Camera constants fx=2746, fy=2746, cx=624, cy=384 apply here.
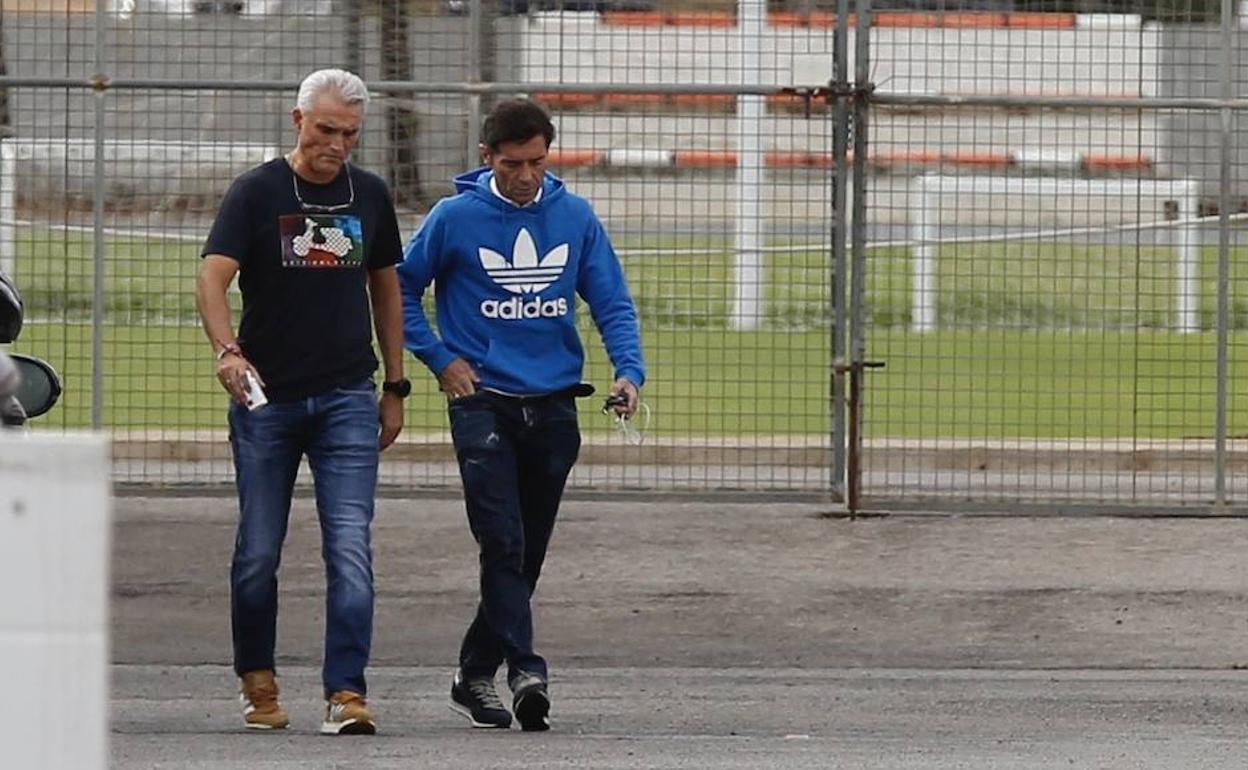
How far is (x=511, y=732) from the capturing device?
7.78m

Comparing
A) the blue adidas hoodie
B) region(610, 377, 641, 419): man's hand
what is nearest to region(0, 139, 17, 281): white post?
the blue adidas hoodie

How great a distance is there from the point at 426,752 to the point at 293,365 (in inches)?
45.7

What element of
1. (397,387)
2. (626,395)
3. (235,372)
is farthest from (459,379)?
(235,372)

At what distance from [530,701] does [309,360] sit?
113 centimetres

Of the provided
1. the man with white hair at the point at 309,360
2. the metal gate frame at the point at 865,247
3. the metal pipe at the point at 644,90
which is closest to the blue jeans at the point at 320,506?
the man with white hair at the point at 309,360

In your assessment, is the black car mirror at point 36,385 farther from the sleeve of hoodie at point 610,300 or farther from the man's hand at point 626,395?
the sleeve of hoodie at point 610,300

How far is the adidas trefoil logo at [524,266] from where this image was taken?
7.81m

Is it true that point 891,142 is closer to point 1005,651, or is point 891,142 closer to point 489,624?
point 1005,651

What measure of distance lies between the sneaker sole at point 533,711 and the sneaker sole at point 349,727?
1.41 feet

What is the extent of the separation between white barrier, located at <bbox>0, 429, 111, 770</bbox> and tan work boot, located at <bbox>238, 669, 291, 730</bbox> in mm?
4835

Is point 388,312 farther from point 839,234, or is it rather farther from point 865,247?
point 865,247

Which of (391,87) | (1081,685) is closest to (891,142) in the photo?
(391,87)

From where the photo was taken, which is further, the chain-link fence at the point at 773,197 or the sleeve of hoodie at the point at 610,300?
the chain-link fence at the point at 773,197

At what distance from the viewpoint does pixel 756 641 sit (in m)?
9.64
